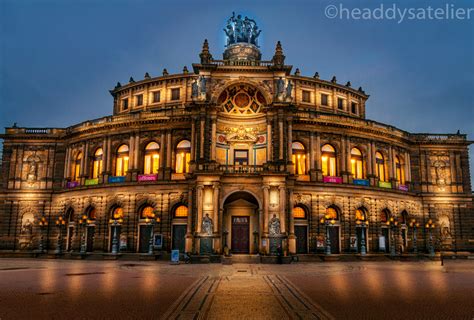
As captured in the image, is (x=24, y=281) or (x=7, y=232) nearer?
(x=24, y=281)

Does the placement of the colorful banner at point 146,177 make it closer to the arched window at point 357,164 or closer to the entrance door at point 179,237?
the entrance door at point 179,237

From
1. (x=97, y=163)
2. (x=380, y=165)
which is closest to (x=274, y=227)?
(x=380, y=165)

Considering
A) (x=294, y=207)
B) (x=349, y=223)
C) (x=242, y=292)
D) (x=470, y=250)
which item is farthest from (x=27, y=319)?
(x=470, y=250)

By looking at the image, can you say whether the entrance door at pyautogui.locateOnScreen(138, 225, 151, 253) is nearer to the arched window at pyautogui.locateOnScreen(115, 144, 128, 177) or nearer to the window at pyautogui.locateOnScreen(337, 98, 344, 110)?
the arched window at pyautogui.locateOnScreen(115, 144, 128, 177)

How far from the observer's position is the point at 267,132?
43594mm

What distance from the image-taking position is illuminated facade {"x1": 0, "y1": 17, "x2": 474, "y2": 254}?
139 ft

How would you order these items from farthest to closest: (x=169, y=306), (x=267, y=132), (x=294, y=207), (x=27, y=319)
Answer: (x=294, y=207)
(x=267, y=132)
(x=169, y=306)
(x=27, y=319)

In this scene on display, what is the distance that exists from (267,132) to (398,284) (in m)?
24.6

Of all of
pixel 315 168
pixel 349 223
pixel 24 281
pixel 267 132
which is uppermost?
pixel 267 132

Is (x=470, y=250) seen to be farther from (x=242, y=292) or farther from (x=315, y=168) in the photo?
(x=242, y=292)

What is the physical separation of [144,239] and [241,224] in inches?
464

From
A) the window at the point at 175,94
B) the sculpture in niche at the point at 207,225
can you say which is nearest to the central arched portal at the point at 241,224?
the sculpture in niche at the point at 207,225

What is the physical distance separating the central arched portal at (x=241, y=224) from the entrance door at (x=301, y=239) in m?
5.06

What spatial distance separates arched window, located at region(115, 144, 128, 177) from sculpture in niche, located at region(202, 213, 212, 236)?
15.4 m
